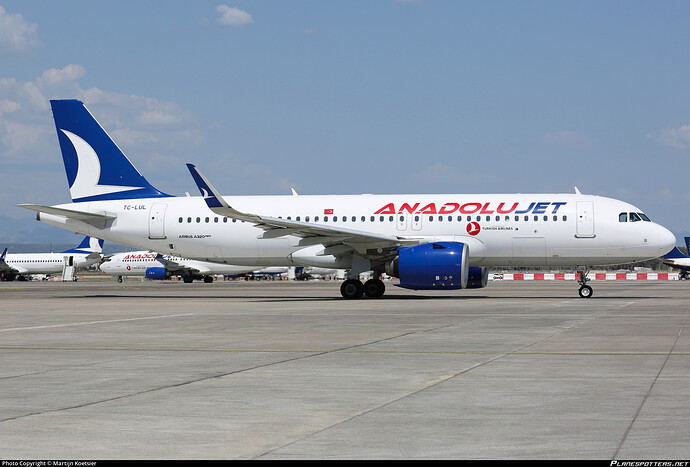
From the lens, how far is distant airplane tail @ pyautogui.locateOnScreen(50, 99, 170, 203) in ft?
112

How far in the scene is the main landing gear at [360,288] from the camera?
101 ft

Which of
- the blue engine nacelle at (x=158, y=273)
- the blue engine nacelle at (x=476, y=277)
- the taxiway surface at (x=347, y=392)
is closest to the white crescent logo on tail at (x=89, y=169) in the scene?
the blue engine nacelle at (x=476, y=277)

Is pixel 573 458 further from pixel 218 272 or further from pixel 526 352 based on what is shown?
pixel 218 272

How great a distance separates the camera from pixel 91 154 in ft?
112

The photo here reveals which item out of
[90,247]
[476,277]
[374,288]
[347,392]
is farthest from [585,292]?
[90,247]

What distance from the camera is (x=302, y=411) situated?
7.66m

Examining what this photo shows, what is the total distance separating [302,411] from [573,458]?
2770mm

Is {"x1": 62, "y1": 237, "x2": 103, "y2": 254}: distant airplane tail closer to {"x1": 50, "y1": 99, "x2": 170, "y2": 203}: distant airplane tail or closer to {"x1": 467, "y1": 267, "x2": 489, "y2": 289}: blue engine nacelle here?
{"x1": 50, "y1": 99, "x2": 170, "y2": 203}: distant airplane tail

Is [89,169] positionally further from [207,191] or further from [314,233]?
[314,233]

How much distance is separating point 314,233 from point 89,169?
1124 centimetres

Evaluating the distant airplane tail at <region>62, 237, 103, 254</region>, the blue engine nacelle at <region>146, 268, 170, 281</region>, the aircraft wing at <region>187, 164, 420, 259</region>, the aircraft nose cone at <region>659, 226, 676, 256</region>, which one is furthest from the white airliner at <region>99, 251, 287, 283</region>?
the aircraft nose cone at <region>659, 226, 676, 256</region>

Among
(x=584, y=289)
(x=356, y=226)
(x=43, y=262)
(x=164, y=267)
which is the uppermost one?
(x=356, y=226)

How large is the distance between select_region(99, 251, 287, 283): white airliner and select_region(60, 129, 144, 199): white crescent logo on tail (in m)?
30.9

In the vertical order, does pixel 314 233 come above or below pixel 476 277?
above
